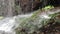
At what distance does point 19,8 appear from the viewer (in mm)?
8328

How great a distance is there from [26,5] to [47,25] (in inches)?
140

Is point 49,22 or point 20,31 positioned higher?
point 49,22

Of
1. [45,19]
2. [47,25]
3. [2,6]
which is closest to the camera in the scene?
[47,25]

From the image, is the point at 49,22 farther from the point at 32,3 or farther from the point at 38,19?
the point at 32,3

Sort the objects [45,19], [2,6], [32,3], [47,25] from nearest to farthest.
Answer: [47,25], [45,19], [32,3], [2,6]

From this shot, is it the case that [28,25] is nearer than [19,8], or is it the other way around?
[28,25]

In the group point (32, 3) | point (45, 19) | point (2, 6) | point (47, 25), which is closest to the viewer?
point (47, 25)

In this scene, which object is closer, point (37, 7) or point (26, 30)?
point (26, 30)

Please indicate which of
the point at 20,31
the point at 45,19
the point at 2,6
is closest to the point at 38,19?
the point at 45,19

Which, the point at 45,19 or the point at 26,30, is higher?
the point at 45,19

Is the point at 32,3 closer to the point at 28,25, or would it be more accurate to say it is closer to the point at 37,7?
the point at 37,7

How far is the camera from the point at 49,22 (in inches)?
192

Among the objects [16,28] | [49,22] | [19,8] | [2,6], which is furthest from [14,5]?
[49,22]

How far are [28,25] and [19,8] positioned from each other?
10.7ft
